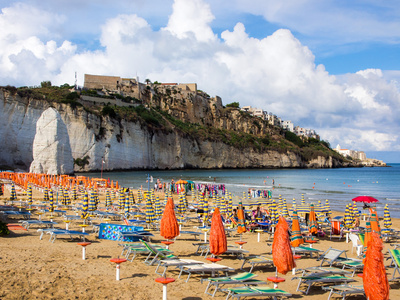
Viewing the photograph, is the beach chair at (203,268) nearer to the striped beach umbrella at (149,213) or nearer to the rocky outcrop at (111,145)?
the striped beach umbrella at (149,213)

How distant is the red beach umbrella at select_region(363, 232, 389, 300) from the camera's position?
247 inches

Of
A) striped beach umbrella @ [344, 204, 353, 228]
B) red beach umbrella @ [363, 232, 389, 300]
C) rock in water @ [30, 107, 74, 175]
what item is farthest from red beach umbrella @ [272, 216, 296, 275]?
rock in water @ [30, 107, 74, 175]

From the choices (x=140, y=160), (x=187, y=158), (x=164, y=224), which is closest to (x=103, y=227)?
(x=164, y=224)

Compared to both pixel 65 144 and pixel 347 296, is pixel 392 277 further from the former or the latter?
pixel 65 144

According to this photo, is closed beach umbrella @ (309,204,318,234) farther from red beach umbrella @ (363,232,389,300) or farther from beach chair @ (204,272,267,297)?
red beach umbrella @ (363,232,389,300)

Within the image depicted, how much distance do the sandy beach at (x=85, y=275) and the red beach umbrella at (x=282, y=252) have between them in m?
0.73

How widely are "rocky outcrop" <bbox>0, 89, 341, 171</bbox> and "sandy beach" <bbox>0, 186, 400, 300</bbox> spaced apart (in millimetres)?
46725

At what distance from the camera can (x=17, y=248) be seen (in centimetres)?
1042

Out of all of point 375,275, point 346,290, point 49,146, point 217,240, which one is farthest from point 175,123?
point 375,275

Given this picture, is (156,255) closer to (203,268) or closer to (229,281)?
(203,268)

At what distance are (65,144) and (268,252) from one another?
1726 inches

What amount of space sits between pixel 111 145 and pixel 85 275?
63359 mm

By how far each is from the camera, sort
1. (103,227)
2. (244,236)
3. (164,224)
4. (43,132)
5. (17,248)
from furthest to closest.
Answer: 1. (43,132)
2. (244,236)
3. (103,227)
4. (164,224)
5. (17,248)

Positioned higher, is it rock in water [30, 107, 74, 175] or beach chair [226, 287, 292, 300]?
rock in water [30, 107, 74, 175]
